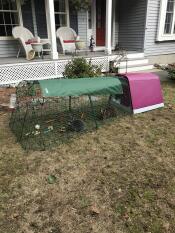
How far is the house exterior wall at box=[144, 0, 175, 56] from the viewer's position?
9748mm

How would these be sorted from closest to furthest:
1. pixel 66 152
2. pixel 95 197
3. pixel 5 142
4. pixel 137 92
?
pixel 95 197
pixel 66 152
pixel 5 142
pixel 137 92

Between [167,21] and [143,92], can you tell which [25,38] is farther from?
[167,21]

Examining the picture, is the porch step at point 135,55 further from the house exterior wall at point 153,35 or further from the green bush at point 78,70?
the green bush at point 78,70

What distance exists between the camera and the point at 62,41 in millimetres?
8773

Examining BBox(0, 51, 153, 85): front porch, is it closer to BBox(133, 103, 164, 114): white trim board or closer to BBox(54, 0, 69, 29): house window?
BBox(54, 0, 69, 29): house window

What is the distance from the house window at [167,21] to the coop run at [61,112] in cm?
657

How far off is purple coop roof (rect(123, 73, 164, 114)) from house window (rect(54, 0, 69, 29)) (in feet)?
19.3

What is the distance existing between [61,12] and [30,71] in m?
3.47

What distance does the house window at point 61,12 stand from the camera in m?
9.16

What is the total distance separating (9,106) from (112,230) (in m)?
4.06

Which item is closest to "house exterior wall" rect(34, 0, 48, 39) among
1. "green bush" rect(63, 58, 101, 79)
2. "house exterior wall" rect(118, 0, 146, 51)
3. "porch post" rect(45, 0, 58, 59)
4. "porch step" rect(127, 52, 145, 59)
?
"porch post" rect(45, 0, 58, 59)

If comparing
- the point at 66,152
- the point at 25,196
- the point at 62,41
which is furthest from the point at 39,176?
the point at 62,41

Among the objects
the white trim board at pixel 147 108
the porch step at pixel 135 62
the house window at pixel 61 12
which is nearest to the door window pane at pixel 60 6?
the house window at pixel 61 12

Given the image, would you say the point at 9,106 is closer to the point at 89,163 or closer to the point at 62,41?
the point at 89,163
